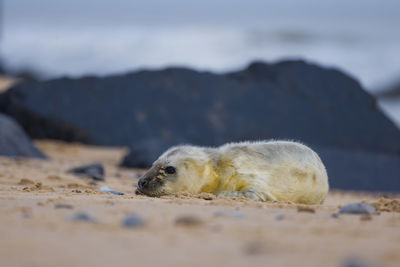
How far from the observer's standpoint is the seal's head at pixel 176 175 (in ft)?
18.7

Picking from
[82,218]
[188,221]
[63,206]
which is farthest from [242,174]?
[82,218]

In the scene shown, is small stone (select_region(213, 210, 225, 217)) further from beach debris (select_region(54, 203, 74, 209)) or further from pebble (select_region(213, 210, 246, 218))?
beach debris (select_region(54, 203, 74, 209))

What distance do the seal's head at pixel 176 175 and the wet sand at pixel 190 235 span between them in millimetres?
1312

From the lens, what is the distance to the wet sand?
2535 mm

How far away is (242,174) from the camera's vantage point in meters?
5.63

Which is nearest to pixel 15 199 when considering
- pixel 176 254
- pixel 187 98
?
pixel 176 254

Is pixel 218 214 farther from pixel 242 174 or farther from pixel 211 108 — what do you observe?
pixel 211 108

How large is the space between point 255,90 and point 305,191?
30.6 ft

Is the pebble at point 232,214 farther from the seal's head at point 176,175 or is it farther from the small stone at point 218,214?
the seal's head at point 176,175

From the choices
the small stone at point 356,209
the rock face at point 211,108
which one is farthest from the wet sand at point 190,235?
the rock face at point 211,108

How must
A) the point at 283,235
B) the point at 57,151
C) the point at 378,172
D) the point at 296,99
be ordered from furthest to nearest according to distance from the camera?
the point at 296,99, the point at 57,151, the point at 378,172, the point at 283,235

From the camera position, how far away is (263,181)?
5590mm

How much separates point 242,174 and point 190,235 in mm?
2653

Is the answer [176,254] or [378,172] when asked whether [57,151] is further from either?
A: [176,254]
